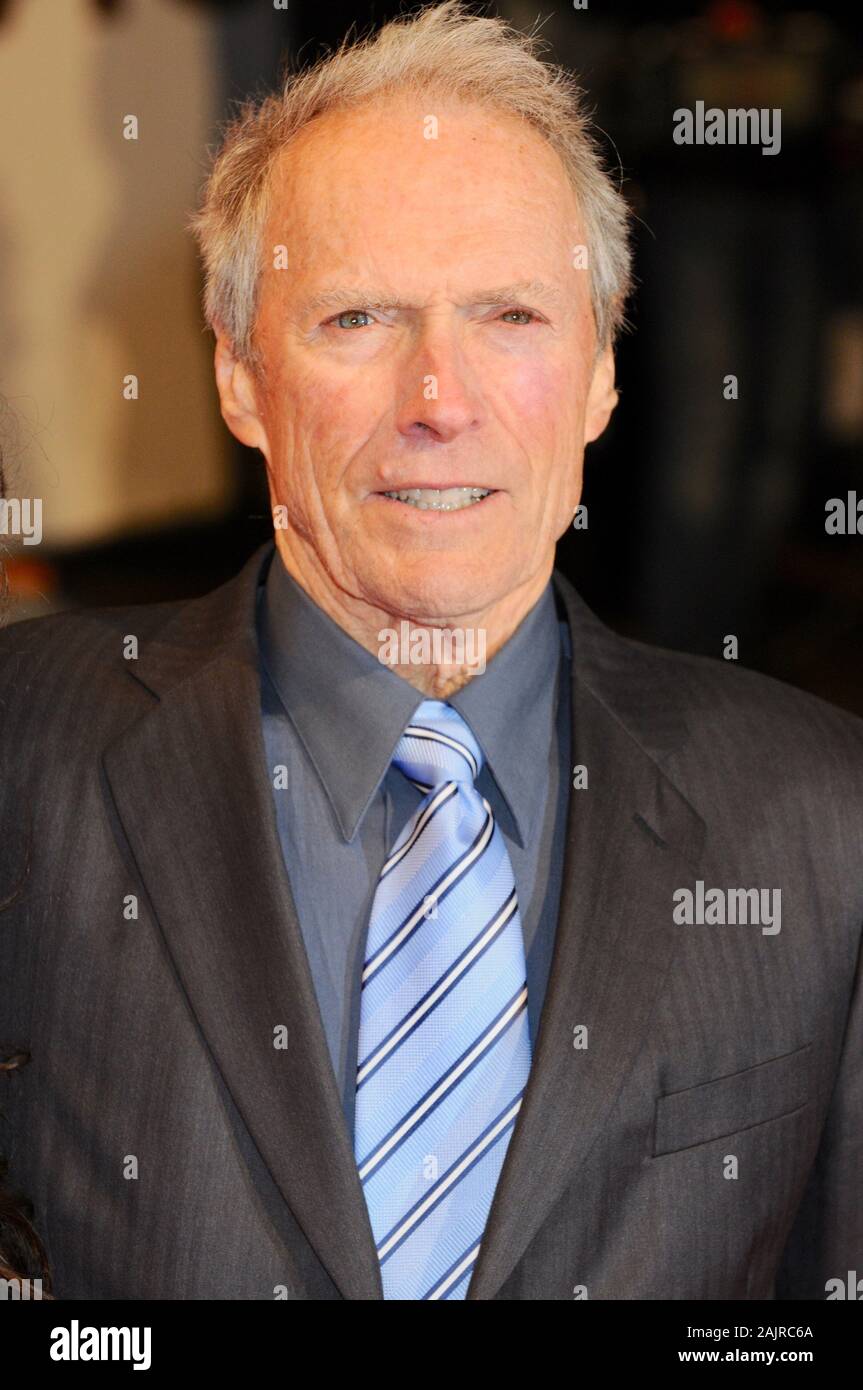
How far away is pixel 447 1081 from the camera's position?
1356mm

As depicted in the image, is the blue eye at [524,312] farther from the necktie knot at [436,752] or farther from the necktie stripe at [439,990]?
the necktie stripe at [439,990]

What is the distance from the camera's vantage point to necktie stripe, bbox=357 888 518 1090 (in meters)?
1.36

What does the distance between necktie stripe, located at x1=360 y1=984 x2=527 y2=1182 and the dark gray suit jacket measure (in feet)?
0.16

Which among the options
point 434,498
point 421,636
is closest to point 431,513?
point 434,498

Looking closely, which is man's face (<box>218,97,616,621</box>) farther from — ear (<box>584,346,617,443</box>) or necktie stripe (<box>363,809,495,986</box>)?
necktie stripe (<box>363,809,495,986</box>)

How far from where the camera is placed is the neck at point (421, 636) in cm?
147

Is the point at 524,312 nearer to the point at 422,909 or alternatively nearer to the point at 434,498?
the point at 434,498

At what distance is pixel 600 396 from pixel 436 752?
0.40m

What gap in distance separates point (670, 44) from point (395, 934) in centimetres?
139

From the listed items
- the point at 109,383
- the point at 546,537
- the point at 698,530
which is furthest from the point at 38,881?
the point at 698,530

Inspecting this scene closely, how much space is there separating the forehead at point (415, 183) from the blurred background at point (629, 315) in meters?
0.48

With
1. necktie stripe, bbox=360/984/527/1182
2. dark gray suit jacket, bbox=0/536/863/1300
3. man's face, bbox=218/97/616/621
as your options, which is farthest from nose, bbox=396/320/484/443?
necktie stripe, bbox=360/984/527/1182

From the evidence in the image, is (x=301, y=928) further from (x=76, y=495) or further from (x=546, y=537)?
(x=76, y=495)

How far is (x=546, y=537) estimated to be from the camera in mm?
1485
